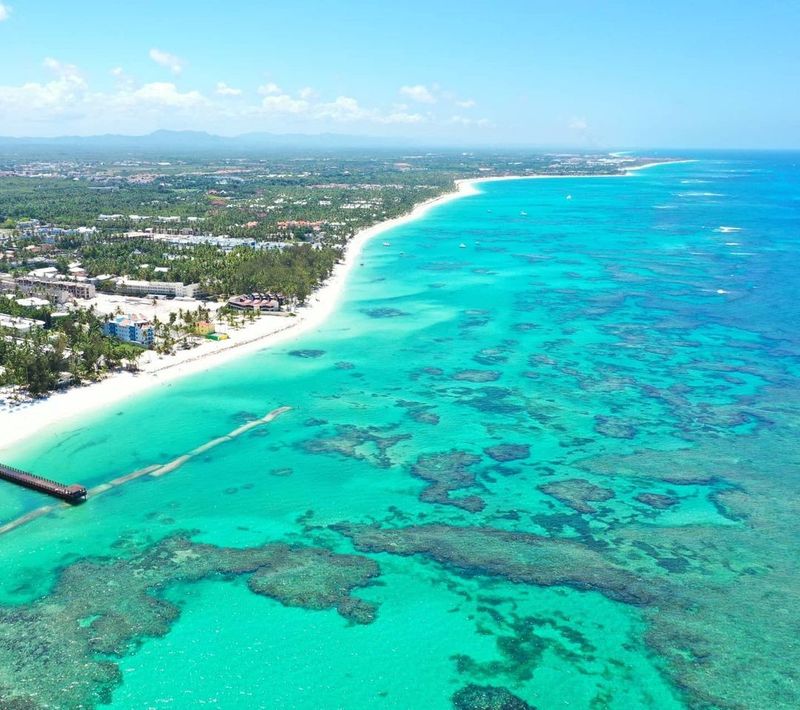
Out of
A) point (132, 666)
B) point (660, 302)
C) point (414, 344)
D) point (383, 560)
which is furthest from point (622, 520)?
point (660, 302)

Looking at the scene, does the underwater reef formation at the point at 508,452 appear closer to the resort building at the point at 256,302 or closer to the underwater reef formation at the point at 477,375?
the underwater reef formation at the point at 477,375

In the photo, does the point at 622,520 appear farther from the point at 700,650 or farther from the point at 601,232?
the point at 601,232

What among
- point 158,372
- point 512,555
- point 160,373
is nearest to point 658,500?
point 512,555

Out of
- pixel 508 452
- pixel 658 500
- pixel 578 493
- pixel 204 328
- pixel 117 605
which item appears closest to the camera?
pixel 117 605

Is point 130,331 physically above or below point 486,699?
above

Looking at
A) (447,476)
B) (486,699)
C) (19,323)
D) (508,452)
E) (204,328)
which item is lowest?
(486,699)

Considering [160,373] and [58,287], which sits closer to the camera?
[160,373]

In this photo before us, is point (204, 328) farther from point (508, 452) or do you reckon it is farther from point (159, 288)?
point (508, 452)

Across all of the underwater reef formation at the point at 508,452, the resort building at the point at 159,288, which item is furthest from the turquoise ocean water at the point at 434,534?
the resort building at the point at 159,288
